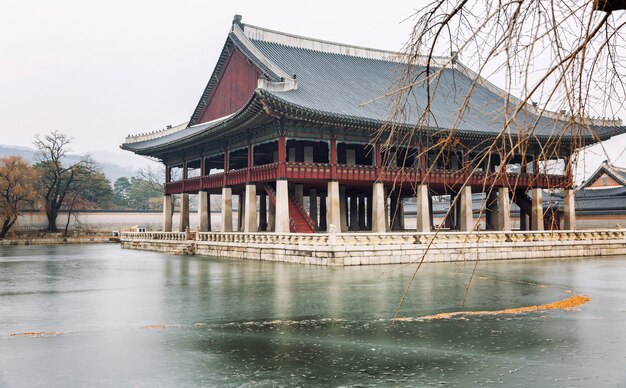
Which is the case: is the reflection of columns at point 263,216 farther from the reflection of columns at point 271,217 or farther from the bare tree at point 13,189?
the bare tree at point 13,189

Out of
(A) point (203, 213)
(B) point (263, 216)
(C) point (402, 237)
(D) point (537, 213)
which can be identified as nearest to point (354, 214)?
(B) point (263, 216)

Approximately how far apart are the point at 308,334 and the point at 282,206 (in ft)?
72.6

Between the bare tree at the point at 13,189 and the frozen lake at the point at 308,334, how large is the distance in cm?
4206

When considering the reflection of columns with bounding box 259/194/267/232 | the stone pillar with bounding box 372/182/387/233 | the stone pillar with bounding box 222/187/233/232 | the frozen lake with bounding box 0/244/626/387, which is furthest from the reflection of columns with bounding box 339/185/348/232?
the frozen lake with bounding box 0/244/626/387

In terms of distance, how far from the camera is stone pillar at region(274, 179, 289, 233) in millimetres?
32625

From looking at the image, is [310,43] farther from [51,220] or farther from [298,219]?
[51,220]

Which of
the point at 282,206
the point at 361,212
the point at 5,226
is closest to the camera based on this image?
the point at 282,206

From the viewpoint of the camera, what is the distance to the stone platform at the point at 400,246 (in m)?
26.2

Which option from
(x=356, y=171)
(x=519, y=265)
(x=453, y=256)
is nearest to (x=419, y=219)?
(x=356, y=171)

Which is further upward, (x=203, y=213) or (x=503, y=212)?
(x=203, y=213)

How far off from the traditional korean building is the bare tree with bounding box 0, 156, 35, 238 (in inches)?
657

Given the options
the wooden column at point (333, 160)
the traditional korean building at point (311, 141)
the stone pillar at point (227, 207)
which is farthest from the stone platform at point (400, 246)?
the wooden column at point (333, 160)

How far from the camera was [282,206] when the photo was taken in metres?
32.7

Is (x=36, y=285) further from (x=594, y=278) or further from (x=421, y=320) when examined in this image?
(x=594, y=278)
